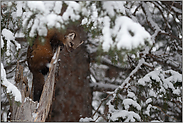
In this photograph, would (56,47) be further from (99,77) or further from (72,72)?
(99,77)

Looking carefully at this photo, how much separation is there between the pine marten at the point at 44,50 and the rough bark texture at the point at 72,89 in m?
0.18

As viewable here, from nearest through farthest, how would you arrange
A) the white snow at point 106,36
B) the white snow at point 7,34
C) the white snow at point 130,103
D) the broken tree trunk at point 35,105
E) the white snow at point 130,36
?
1. the white snow at point 130,36
2. the white snow at point 106,36
3. the white snow at point 7,34
4. the broken tree trunk at point 35,105
5. the white snow at point 130,103

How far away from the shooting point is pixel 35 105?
6.98 feet

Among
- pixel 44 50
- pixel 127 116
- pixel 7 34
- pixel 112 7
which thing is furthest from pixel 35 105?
pixel 112 7

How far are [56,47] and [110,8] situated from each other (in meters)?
1.09

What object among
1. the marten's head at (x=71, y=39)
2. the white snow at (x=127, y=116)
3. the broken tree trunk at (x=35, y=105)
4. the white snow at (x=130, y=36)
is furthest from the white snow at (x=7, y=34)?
the white snow at (x=127, y=116)

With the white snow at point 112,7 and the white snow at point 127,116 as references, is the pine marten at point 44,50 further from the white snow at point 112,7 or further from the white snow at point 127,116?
the white snow at point 127,116

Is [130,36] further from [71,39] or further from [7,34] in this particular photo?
[7,34]

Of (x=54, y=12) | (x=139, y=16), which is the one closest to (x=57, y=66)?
(x=54, y=12)

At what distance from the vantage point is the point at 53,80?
7.11 feet

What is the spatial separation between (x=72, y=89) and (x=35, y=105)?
19.9 inches

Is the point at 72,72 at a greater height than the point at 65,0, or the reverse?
the point at 65,0

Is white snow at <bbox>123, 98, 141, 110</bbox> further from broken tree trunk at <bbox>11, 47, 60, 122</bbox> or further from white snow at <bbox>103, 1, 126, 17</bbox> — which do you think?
white snow at <bbox>103, 1, 126, 17</bbox>

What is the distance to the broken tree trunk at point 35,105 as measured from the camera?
Result: 196cm
